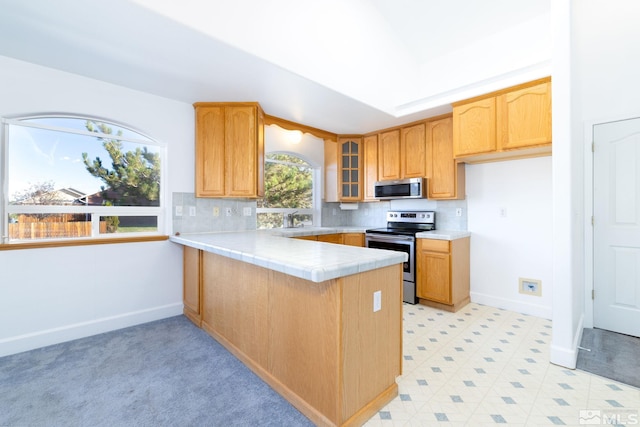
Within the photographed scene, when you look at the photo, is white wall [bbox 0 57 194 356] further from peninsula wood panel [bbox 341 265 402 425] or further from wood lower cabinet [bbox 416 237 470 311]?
wood lower cabinet [bbox 416 237 470 311]

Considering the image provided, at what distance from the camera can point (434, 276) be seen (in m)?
3.34

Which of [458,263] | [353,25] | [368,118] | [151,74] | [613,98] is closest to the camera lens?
[151,74]

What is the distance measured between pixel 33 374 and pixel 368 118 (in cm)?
399

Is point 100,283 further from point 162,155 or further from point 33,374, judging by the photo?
point 162,155

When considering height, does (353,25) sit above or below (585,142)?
above

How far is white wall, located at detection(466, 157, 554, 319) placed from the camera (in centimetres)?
306

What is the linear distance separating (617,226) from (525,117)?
1389mm

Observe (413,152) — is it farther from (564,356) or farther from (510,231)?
(564,356)

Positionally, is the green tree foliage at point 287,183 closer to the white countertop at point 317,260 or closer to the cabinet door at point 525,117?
the white countertop at point 317,260

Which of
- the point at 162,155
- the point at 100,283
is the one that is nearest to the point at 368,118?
the point at 162,155

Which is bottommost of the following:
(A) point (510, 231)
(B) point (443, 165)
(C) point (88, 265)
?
(C) point (88, 265)

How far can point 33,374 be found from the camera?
78.5 inches

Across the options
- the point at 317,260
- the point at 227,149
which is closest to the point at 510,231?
the point at 317,260

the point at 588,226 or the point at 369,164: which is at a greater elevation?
the point at 369,164
